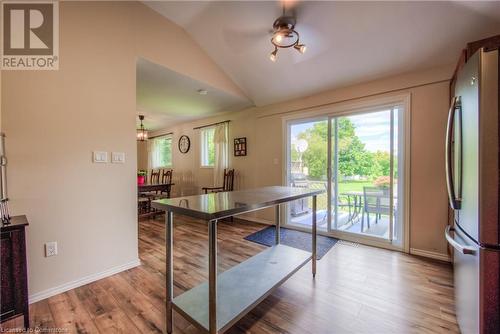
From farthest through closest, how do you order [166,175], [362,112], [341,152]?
[166,175] < [341,152] < [362,112]

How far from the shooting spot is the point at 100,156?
2.18 metres

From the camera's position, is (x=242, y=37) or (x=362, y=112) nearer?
(x=242, y=37)

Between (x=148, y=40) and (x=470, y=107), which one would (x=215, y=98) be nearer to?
(x=148, y=40)

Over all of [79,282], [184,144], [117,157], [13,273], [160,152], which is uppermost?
[184,144]

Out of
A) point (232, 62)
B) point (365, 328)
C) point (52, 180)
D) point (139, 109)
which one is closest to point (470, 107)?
point (365, 328)

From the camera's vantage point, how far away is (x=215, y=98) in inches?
153

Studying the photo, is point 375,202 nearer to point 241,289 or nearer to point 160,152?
point 241,289

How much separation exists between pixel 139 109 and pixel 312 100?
11.9 ft

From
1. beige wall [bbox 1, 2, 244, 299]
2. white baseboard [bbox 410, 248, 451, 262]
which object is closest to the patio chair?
white baseboard [bbox 410, 248, 451, 262]

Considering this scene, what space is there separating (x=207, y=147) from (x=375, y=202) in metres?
3.90

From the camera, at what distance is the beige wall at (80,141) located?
1.80m

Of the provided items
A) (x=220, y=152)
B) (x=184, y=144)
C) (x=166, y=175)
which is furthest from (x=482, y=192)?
(x=166, y=175)

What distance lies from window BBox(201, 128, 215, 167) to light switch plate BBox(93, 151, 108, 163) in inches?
127

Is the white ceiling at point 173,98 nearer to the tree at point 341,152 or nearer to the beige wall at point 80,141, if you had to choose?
the beige wall at point 80,141
